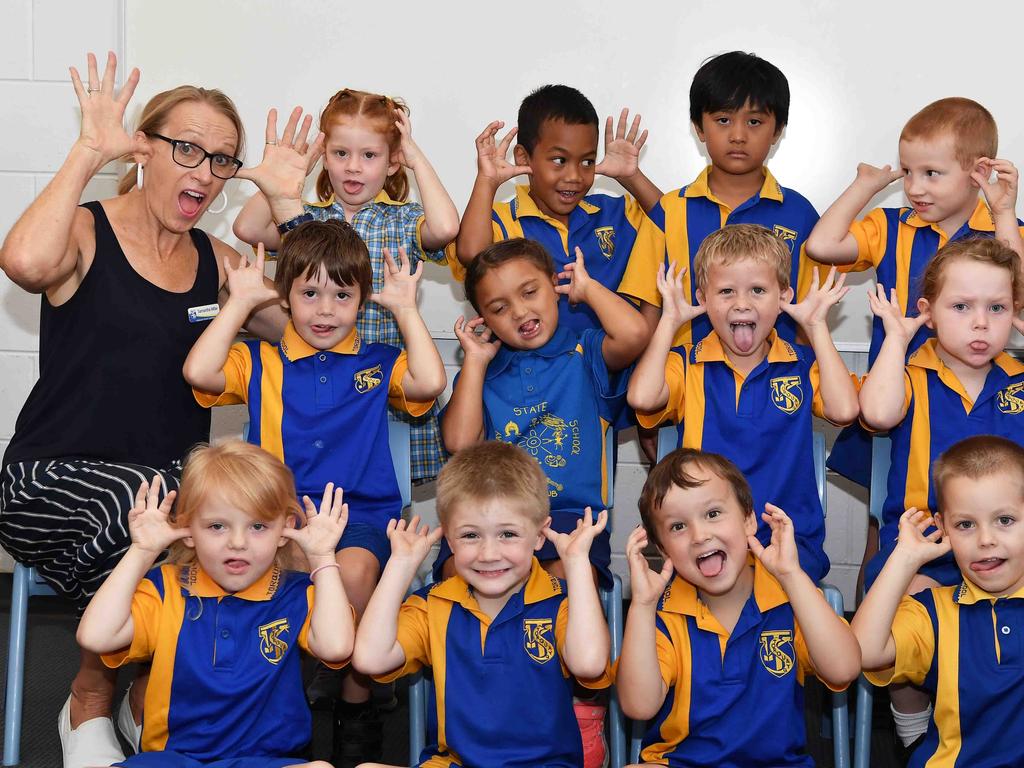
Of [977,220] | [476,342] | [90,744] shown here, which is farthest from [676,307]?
[90,744]

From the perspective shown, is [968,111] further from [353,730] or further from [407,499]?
[353,730]

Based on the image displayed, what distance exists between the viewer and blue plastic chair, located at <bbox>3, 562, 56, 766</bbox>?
8.34ft

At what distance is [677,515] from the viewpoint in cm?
220

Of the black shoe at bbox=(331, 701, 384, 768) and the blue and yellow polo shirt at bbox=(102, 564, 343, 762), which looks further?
the black shoe at bbox=(331, 701, 384, 768)

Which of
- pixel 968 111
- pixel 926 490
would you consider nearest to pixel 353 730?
pixel 926 490

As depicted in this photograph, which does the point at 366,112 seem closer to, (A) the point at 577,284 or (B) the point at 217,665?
(A) the point at 577,284

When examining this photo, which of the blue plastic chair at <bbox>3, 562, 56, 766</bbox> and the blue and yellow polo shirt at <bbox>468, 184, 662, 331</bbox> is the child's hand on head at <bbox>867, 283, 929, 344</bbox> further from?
the blue plastic chair at <bbox>3, 562, 56, 766</bbox>

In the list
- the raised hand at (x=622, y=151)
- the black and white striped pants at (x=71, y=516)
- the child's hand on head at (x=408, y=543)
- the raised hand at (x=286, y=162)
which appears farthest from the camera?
the raised hand at (x=622, y=151)

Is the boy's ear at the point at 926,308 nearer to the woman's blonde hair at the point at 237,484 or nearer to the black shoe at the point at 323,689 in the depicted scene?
the woman's blonde hair at the point at 237,484

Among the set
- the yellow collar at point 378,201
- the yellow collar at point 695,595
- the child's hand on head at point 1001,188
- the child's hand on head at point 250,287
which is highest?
the yellow collar at point 378,201

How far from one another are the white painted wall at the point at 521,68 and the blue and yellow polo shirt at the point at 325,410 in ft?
2.80

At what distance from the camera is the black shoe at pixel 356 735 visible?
250cm

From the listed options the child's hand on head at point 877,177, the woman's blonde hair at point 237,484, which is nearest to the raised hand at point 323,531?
the woman's blonde hair at point 237,484

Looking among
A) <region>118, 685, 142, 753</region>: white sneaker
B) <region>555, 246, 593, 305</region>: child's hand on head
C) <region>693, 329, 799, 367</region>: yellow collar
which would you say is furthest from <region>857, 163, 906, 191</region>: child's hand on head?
<region>118, 685, 142, 753</region>: white sneaker
